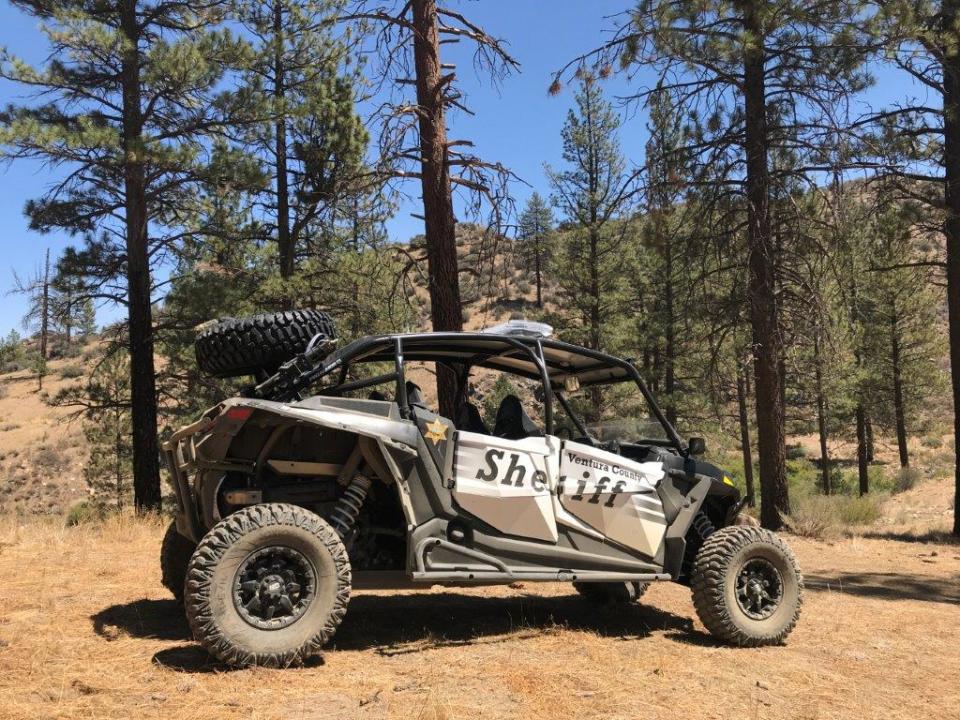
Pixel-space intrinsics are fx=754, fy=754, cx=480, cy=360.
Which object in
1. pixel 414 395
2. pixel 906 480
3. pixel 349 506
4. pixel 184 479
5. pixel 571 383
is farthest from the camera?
pixel 906 480

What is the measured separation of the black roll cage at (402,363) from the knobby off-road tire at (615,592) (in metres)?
1.44

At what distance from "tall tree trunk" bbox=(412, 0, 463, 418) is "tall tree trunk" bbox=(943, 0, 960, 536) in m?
8.68

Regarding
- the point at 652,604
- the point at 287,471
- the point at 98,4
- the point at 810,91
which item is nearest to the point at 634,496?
the point at 652,604

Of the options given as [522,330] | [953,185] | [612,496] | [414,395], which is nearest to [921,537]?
[953,185]

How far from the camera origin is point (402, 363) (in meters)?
5.00

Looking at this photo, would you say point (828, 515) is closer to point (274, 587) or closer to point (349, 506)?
point (349, 506)

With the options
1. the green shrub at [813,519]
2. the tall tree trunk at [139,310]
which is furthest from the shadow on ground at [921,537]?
the tall tree trunk at [139,310]

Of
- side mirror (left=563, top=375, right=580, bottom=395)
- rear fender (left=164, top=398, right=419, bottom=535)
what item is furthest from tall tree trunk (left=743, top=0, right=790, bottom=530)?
rear fender (left=164, top=398, right=419, bottom=535)

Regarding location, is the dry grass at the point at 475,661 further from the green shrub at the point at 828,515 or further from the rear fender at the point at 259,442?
the green shrub at the point at 828,515

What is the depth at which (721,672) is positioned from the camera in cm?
460

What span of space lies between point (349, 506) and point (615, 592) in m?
2.93

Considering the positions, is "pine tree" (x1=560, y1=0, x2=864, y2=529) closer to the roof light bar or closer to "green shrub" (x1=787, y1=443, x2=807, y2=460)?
the roof light bar

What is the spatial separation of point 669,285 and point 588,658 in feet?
78.0

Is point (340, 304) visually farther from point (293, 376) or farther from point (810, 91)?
point (293, 376)
